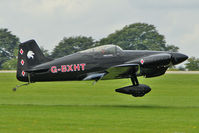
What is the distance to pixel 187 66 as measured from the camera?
261 feet

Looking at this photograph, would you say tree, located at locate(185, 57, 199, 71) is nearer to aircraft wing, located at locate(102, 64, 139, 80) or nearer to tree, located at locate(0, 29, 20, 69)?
tree, located at locate(0, 29, 20, 69)

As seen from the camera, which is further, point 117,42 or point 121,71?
point 117,42

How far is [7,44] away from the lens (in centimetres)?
10612

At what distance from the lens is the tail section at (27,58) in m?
21.4

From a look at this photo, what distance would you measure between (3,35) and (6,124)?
97176 mm

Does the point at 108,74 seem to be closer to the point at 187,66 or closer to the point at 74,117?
the point at 74,117

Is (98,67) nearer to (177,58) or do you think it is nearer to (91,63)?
(91,63)

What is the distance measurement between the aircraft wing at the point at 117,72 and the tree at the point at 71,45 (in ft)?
255

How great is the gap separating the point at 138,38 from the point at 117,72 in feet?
264

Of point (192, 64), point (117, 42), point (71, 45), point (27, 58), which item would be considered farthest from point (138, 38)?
point (27, 58)

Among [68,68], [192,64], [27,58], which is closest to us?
[68,68]

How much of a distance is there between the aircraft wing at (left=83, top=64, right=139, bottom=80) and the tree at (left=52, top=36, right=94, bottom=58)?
77631 mm

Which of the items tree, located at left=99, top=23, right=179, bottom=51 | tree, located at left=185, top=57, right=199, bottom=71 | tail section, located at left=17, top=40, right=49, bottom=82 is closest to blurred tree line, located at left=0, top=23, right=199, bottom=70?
tree, located at left=99, top=23, right=179, bottom=51

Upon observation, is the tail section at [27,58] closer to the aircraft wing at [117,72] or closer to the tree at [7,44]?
the aircraft wing at [117,72]
